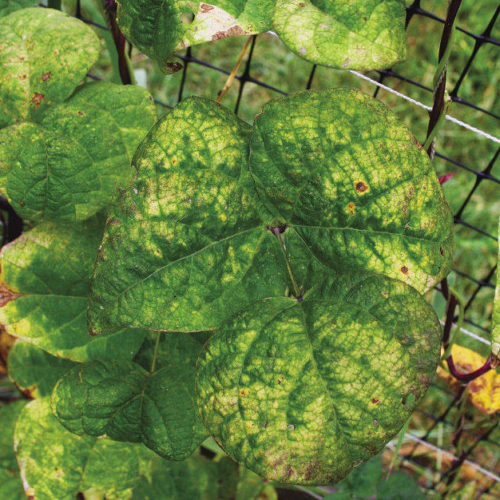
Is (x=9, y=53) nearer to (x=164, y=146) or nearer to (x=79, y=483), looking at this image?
(x=164, y=146)

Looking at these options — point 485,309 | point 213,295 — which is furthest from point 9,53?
point 485,309

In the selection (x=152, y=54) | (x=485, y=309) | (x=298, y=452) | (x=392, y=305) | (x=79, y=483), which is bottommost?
(x=485, y=309)

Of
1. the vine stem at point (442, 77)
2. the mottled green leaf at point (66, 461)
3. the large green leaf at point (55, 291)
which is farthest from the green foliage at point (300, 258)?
the mottled green leaf at point (66, 461)

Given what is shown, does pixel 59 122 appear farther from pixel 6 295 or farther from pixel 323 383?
pixel 323 383

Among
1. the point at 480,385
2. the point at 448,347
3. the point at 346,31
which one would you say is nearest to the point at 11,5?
the point at 346,31

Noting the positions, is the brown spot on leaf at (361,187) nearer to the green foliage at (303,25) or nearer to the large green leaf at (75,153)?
the green foliage at (303,25)

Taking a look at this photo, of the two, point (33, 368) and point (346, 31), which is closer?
point (346, 31)
